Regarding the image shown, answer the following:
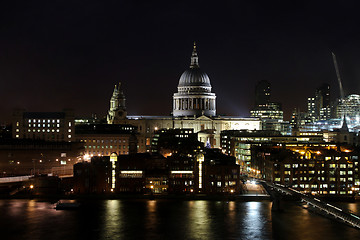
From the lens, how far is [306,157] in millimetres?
59062

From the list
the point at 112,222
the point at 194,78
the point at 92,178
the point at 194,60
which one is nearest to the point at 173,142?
the point at 92,178

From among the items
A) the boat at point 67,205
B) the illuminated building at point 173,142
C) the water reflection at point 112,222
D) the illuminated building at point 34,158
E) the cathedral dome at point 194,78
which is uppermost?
the cathedral dome at point 194,78

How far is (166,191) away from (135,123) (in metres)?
42.0

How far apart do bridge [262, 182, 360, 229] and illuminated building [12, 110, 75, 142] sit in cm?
3064

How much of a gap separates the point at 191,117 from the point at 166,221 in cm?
5665

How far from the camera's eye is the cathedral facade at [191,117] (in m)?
95.5

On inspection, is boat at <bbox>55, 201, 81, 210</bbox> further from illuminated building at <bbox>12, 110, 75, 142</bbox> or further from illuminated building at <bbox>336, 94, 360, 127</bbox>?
illuminated building at <bbox>336, 94, 360, 127</bbox>

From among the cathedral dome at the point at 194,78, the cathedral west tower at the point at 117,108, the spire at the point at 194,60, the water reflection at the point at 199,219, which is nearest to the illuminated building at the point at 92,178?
the water reflection at the point at 199,219

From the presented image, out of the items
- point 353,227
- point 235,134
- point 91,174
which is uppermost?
point 235,134

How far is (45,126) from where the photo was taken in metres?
78.8

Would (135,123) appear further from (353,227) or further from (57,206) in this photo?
(353,227)

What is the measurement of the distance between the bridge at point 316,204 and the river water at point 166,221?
26.3 inches

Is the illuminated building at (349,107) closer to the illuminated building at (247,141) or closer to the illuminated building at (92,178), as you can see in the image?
the illuminated building at (247,141)

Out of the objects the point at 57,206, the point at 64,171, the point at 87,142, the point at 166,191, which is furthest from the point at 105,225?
the point at 87,142
